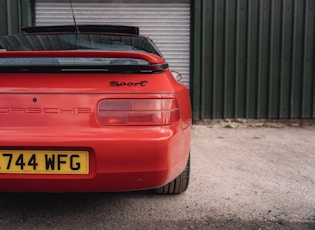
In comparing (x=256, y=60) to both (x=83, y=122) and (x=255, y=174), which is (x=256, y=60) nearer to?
(x=255, y=174)

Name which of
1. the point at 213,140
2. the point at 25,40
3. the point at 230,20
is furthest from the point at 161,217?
the point at 230,20

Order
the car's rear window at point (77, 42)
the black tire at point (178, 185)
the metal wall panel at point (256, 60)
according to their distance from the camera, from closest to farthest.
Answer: the car's rear window at point (77, 42)
the black tire at point (178, 185)
the metal wall panel at point (256, 60)

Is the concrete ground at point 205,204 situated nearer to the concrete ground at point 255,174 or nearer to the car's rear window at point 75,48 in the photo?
the concrete ground at point 255,174

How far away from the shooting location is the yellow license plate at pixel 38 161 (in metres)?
2.12

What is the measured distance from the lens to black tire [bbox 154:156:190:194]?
294 cm

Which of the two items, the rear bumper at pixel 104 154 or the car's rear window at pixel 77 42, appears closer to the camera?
the rear bumper at pixel 104 154

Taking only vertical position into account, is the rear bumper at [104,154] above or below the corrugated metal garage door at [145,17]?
below

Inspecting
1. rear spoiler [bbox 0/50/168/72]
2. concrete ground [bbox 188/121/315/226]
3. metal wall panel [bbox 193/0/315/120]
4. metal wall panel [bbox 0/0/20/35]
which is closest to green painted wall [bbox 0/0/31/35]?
metal wall panel [bbox 0/0/20/35]

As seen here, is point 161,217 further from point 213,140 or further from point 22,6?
point 22,6

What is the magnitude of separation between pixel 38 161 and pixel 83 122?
340 mm

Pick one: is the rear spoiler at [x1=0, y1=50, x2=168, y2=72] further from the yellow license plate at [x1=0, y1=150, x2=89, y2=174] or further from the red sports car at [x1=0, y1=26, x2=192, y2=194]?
the yellow license plate at [x1=0, y1=150, x2=89, y2=174]

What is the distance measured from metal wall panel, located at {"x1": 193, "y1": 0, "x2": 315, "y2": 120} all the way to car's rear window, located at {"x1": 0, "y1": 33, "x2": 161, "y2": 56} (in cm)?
388

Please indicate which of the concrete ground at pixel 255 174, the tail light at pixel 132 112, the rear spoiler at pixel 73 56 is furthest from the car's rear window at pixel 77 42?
the concrete ground at pixel 255 174

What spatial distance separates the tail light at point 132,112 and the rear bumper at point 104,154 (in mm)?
44
